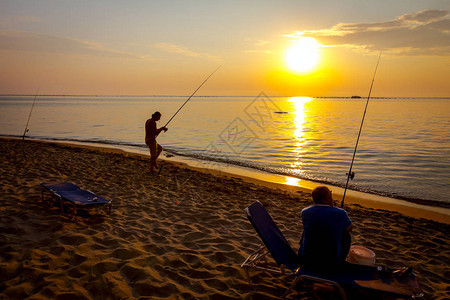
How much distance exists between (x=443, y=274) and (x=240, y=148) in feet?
51.2

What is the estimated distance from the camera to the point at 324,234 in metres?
3.20

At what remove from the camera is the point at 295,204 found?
25.3 ft

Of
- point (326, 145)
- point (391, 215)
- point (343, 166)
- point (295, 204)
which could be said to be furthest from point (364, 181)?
point (326, 145)

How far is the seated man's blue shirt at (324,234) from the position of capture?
124 inches

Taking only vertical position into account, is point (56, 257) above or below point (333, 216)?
below

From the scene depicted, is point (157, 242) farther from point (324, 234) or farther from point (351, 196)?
point (351, 196)

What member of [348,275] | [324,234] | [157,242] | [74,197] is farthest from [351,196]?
[74,197]

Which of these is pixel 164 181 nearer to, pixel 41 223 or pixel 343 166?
pixel 41 223

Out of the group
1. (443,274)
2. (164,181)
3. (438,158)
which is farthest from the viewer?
(438,158)

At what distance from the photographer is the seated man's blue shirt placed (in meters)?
3.14

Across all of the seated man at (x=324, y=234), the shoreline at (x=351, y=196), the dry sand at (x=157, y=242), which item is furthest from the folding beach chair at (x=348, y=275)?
the shoreline at (x=351, y=196)

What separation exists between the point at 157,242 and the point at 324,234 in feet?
9.02

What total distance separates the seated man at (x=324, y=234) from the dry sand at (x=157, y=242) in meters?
0.64

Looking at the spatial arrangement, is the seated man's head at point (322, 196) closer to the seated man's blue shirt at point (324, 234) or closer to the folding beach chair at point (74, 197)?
the seated man's blue shirt at point (324, 234)
